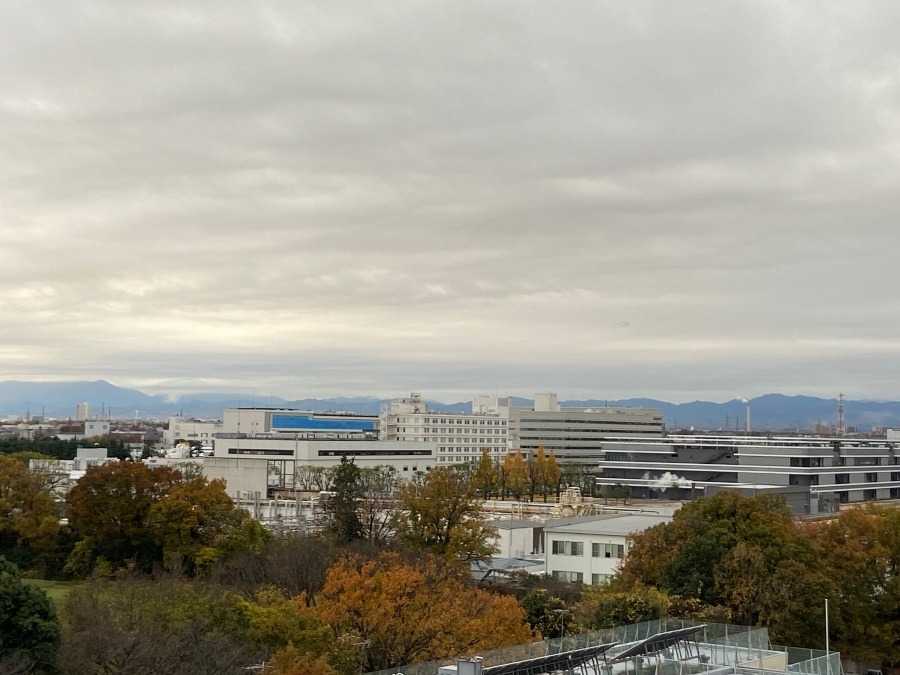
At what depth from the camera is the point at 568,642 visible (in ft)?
77.6

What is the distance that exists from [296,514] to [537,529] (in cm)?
2017

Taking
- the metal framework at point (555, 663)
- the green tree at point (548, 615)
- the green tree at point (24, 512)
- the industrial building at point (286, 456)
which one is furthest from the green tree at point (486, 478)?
the metal framework at point (555, 663)

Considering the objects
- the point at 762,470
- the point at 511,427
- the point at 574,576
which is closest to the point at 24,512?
the point at 574,576

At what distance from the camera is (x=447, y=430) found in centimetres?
15275

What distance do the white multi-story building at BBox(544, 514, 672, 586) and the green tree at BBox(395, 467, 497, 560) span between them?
11.8 feet

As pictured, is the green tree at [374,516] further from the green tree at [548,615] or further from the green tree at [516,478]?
the green tree at [516,478]

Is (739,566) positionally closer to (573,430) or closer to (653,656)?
(653,656)

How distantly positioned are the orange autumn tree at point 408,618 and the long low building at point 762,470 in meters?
57.6

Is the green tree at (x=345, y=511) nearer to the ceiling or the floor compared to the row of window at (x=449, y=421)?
nearer to the floor

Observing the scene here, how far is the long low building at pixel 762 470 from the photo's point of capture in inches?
3770

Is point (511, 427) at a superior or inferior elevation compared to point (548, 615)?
superior

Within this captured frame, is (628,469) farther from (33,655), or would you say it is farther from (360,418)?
(33,655)

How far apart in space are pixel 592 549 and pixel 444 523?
764 centimetres

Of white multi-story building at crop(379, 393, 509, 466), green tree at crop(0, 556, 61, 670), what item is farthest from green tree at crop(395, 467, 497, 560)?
white multi-story building at crop(379, 393, 509, 466)
